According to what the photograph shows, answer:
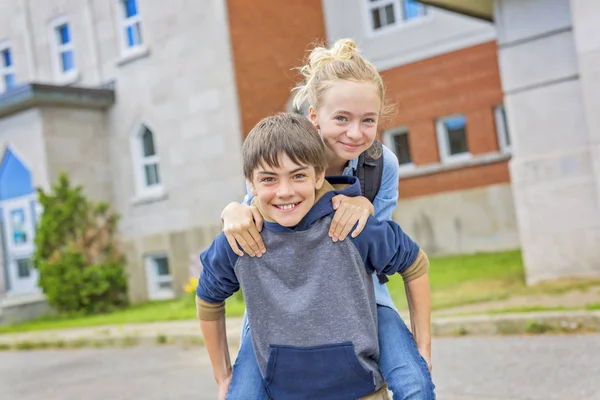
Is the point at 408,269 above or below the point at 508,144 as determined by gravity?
below

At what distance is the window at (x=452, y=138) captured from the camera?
1739cm

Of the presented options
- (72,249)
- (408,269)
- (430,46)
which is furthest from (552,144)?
(72,249)

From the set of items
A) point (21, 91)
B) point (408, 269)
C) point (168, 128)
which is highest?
point (21, 91)

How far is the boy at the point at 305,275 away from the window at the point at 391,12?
16.0m

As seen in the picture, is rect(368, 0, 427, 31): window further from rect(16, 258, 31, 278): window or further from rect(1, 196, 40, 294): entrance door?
rect(16, 258, 31, 278): window

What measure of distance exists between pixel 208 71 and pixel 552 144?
29.3 ft

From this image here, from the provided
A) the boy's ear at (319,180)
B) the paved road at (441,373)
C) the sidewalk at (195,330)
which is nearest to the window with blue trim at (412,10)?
the sidewalk at (195,330)

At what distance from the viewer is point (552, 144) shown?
945 cm

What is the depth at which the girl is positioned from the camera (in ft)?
8.71

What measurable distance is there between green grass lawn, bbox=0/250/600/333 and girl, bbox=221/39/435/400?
19.6ft

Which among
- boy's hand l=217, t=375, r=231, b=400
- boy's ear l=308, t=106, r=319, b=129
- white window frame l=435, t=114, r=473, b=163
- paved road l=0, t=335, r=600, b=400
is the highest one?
white window frame l=435, t=114, r=473, b=163

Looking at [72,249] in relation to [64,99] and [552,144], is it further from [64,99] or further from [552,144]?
[552,144]

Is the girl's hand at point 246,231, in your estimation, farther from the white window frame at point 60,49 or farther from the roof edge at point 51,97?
the white window frame at point 60,49

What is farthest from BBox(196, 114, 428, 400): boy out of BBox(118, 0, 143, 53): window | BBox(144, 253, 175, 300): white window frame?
BBox(118, 0, 143, 53): window
